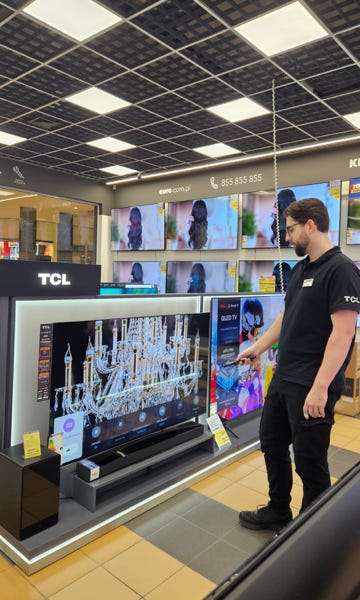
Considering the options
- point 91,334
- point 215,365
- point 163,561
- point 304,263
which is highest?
point 304,263

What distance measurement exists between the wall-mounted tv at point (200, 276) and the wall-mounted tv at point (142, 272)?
0.16m

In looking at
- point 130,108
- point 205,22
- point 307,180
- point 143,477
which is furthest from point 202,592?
point 307,180

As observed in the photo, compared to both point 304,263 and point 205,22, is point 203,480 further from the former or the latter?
point 205,22

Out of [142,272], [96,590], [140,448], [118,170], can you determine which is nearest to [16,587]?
[96,590]

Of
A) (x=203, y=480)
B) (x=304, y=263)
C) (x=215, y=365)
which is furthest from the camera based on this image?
(x=215, y=365)

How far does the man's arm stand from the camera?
183 centimetres

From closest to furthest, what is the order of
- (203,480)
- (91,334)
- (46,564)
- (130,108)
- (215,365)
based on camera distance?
1. (46,564)
2. (91,334)
3. (203,480)
4. (215,365)
5. (130,108)

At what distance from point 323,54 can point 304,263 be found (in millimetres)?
2107

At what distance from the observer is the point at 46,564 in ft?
6.35

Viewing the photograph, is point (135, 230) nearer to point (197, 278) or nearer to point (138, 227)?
point (138, 227)

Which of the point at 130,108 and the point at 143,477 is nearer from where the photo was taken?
the point at 143,477

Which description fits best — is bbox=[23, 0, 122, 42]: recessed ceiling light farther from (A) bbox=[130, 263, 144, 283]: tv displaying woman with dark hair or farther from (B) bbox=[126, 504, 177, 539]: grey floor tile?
(A) bbox=[130, 263, 144, 283]: tv displaying woman with dark hair

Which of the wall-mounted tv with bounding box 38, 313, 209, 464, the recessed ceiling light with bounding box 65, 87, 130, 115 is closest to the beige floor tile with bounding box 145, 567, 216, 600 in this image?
the wall-mounted tv with bounding box 38, 313, 209, 464

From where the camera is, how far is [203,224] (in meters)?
6.70
